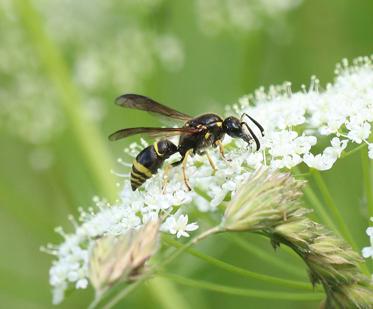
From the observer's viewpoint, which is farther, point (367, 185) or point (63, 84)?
point (63, 84)

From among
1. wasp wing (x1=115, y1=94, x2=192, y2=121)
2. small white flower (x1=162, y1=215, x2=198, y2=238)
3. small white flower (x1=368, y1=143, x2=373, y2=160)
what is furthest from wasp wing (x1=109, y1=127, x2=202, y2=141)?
small white flower (x1=368, y1=143, x2=373, y2=160)

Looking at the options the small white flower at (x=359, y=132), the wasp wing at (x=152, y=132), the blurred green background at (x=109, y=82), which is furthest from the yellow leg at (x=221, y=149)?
the blurred green background at (x=109, y=82)

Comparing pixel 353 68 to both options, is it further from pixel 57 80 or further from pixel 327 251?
pixel 57 80

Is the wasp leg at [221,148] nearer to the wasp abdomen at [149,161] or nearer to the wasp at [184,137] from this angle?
the wasp at [184,137]

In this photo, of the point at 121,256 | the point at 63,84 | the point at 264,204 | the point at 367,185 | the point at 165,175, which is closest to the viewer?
the point at 121,256

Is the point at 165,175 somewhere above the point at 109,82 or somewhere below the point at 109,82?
below

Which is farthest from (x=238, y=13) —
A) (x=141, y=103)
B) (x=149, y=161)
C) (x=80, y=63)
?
(x=149, y=161)

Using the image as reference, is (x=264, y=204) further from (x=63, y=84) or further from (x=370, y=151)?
(x=63, y=84)
